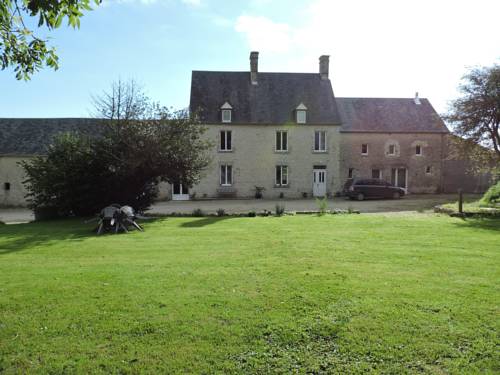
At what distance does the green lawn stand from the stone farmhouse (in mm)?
20974

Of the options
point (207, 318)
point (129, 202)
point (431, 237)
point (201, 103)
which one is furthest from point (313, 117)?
point (207, 318)

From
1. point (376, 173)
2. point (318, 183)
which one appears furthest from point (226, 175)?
point (376, 173)

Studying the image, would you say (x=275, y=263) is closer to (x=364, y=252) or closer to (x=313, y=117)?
(x=364, y=252)

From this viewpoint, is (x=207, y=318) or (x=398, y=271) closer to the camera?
(x=207, y=318)

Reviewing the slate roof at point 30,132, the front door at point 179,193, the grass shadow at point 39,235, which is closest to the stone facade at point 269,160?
the front door at point 179,193

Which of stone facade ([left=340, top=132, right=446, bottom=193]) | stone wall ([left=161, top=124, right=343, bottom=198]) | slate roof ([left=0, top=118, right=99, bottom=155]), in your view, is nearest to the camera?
slate roof ([left=0, top=118, right=99, bottom=155])

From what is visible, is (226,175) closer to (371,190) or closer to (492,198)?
(371,190)

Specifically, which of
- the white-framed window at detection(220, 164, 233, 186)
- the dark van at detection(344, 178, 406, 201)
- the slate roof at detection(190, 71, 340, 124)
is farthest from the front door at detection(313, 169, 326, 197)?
the white-framed window at detection(220, 164, 233, 186)

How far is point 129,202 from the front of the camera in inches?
634

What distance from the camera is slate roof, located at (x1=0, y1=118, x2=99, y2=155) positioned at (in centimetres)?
2867

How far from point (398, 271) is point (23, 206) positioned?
29.5 meters

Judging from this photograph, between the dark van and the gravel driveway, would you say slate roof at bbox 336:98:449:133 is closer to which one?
the dark van

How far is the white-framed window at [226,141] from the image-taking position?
28.9 m

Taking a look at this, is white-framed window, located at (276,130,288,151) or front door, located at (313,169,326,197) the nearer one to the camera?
white-framed window, located at (276,130,288,151)
